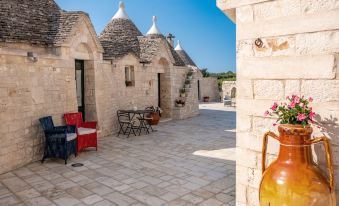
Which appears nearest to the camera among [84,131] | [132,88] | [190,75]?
[84,131]

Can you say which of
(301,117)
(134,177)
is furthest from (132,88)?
(301,117)

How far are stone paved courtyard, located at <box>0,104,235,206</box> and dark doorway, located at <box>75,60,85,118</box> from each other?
1611 mm

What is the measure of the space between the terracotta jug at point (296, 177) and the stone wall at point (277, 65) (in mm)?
390

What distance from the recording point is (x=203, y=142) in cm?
880

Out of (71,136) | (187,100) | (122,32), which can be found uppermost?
(122,32)

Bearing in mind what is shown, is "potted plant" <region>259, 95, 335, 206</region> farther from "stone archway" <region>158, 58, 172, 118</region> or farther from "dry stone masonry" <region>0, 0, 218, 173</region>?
"stone archway" <region>158, 58, 172, 118</region>

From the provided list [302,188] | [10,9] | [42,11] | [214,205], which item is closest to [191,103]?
[42,11]

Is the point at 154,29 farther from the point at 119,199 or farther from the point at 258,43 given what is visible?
the point at 258,43

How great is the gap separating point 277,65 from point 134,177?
3.88 meters

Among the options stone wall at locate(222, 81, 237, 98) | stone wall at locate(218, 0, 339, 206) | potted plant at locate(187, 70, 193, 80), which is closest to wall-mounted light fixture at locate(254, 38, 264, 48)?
stone wall at locate(218, 0, 339, 206)

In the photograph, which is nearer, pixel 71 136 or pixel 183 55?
pixel 71 136

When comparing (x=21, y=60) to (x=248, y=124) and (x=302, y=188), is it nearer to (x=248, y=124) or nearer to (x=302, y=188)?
(x=248, y=124)

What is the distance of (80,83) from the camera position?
30.2 feet

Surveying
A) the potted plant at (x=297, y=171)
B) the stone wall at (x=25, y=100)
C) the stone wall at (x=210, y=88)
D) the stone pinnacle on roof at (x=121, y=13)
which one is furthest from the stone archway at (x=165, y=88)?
the potted plant at (x=297, y=171)
